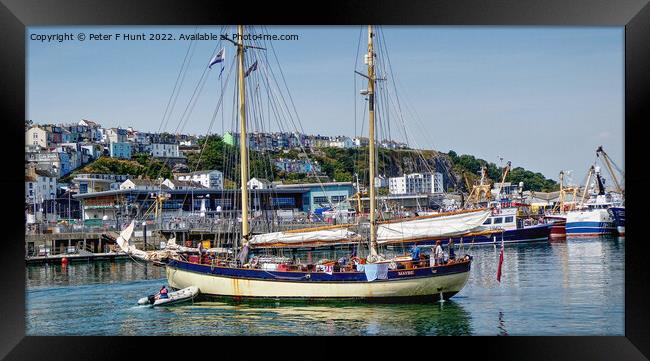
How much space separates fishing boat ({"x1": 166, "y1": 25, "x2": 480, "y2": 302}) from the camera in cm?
1633

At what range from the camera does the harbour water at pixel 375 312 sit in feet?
44.1

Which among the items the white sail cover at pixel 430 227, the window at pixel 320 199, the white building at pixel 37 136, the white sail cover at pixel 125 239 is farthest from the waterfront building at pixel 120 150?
the white sail cover at pixel 430 227

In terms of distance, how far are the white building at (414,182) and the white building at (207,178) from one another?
5.36 metres

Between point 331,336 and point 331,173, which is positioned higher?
point 331,173

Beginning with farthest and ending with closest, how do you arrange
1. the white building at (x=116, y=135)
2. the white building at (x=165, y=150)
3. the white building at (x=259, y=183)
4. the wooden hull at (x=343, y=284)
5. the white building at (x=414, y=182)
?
the white building at (x=414, y=182) < the white building at (x=259, y=183) < the white building at (x=165, y=150) < the white building at (x=116, y=135) < the wooden hull at (x=343, y=284)

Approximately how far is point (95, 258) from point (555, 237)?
18.5 m

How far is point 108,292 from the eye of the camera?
18797 millimetres

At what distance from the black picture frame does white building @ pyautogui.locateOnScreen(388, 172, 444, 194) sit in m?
10.6

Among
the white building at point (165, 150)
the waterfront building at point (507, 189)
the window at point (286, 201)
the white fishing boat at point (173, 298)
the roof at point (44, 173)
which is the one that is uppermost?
the white building at point (165, 150)

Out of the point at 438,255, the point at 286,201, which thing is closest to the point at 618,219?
the point at 286,201

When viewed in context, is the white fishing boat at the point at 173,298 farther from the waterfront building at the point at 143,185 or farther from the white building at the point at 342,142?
the white building at the point at 342,142

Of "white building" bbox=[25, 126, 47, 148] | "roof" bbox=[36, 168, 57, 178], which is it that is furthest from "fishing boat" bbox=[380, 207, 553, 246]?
"white building" bbox=[25, 126, 47, 148]
